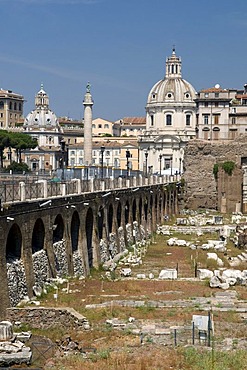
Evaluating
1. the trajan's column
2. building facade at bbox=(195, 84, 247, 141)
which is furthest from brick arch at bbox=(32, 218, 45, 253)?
building facade at bbox=(195, 84, 247, 141)

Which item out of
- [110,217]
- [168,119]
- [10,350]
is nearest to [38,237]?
[10,350]

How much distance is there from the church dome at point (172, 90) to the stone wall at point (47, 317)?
347 ft

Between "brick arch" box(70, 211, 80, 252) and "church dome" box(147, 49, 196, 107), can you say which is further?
"church dome" box(147, 49, 196, 107)

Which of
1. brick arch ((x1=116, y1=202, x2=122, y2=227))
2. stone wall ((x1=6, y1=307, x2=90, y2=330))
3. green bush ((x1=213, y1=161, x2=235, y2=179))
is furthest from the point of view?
green bush ((x1=213, y1=161, x2=235, y2=179))

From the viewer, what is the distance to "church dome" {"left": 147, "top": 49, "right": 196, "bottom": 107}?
127 metres

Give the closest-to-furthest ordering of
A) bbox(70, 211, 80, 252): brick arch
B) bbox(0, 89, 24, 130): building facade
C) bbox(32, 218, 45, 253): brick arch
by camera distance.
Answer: bbox(32, 218, 45, 253): brick arch < bbox(70, 211, 80, 252): brick arch < bbox(0, 89, 24, 130): building facade

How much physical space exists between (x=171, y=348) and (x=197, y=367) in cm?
201

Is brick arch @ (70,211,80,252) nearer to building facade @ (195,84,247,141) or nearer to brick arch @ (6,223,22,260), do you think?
brick arch @ (6,223,22,260)

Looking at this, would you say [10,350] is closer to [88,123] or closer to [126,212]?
[126,212]

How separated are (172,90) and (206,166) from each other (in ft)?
194

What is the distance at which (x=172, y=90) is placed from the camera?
127375mm

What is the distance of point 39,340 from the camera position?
19.9m

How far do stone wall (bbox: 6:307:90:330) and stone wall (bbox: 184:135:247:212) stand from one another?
4736 centimetres

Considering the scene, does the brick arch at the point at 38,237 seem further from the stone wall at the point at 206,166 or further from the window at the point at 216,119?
the window at the point at 216,119
